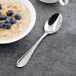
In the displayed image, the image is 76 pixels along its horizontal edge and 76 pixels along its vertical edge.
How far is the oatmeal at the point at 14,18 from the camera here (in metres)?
1.42

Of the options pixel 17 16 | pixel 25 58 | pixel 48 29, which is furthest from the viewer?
pixel 48 29

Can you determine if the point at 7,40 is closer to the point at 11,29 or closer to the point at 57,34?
the point at 11,29

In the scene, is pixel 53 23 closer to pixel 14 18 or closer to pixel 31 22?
pixel 31 22

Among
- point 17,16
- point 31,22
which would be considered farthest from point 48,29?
point 17,16

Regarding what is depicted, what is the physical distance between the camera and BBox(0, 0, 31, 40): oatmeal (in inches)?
55.7

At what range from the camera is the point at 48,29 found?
159 centimetres

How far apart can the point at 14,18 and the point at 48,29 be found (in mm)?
302

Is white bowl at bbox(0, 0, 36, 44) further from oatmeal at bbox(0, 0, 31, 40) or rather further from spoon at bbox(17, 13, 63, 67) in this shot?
spoon at bbox(17, 13, 63, 67)

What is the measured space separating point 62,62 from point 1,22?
0.56 meters

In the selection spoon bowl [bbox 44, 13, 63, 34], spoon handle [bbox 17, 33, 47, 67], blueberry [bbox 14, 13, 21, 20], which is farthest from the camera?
spoon bowl [bbox 44, 13, 63, 34]

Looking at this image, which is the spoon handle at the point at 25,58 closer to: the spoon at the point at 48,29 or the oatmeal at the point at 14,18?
the spoon at the point at 48,29

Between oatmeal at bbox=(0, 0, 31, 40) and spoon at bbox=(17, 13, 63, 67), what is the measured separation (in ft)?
0.52

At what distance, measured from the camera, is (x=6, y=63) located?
4.56 ft

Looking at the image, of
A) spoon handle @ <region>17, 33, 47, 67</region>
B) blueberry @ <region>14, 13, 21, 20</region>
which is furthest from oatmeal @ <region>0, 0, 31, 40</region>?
spoon handle @ <region>17, 33, 47, 67</region>
